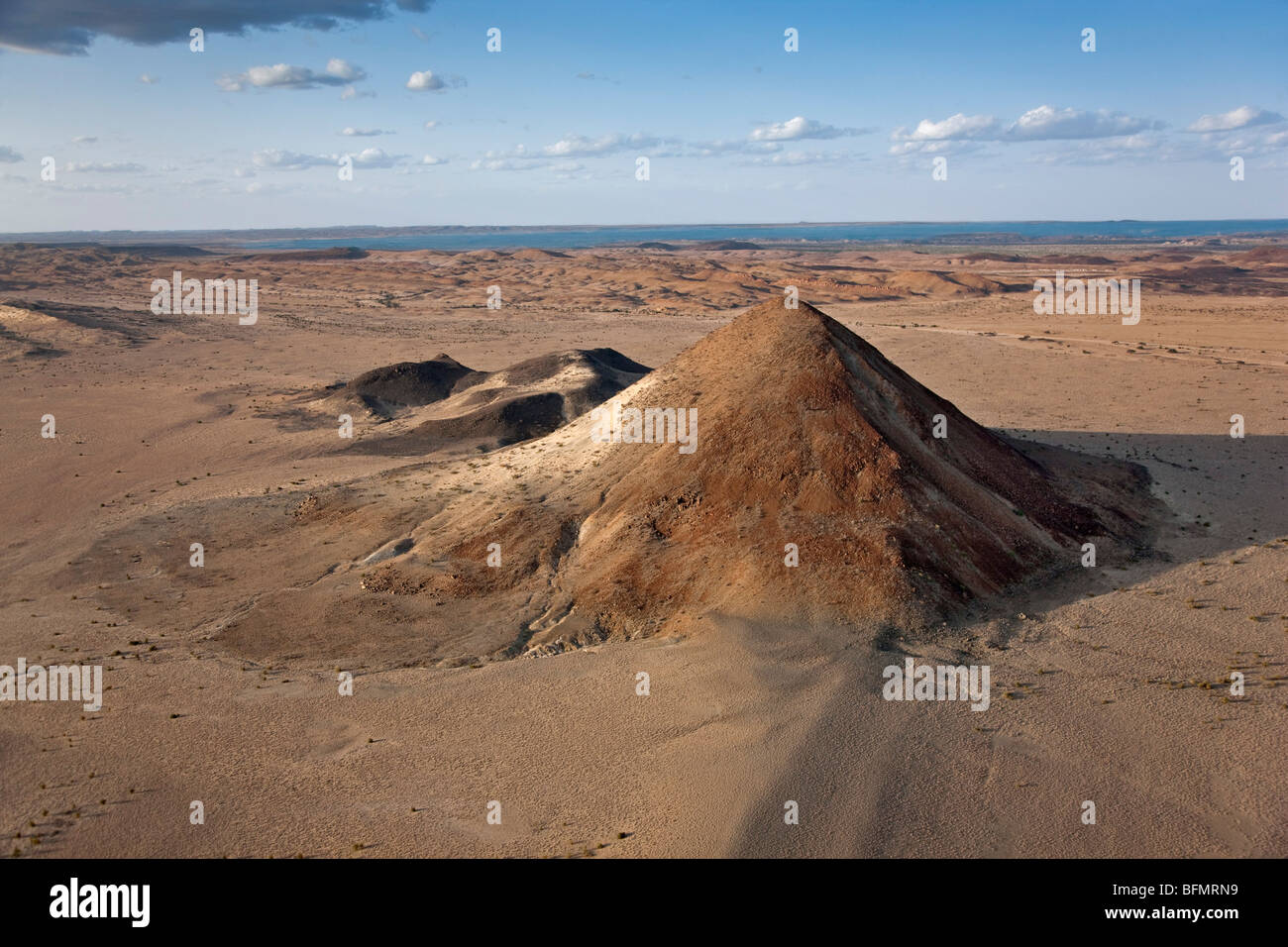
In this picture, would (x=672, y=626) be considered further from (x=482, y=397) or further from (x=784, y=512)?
(x=482, y=397)

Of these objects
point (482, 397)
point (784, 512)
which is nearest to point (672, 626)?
point (784, 512)

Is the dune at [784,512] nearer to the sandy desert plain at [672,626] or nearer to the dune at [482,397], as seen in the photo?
the sandy desert plain at [672,626]

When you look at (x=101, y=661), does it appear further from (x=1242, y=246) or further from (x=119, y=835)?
(x=1242, y=246)

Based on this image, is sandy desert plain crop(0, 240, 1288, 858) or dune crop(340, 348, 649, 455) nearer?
sandy desert plain crop(0, 240, 1288, 858)

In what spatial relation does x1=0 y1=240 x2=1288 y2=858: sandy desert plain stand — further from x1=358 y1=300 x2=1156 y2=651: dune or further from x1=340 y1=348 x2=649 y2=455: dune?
x1=340 y1=348 x2=649 y2=455: dune

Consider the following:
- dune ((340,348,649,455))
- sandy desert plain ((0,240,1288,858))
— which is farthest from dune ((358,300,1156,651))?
dune ((340,348,649,455))

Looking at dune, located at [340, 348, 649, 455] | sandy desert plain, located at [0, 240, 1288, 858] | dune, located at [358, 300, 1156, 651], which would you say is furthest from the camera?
dune, located at [340, 348, 649, 455]

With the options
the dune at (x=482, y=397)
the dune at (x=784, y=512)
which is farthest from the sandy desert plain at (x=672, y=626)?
the dune at (x=482, y=397)

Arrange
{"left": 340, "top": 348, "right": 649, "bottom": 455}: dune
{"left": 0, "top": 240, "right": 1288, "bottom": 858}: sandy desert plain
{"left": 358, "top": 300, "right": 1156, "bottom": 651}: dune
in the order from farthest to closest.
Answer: {"left": 340, "top": 348, "right": 649, "bottom": 455}: dune
{"left": 358, "top": 300, "right": 1156, "bottom": 651}: dune
{"left": 0, "top": 240, "right": 1288, "bottom": 858}: sandy desert plain
